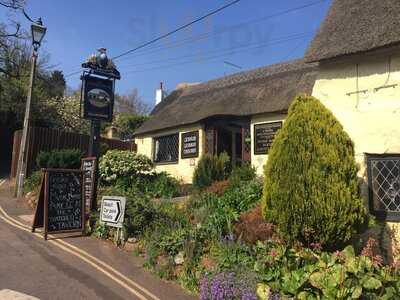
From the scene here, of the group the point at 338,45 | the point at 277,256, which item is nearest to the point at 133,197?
the point at 277,256

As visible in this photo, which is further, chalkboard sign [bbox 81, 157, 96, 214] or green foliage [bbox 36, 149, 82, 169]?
green foliage [bbox 36, 149, 82, 169]

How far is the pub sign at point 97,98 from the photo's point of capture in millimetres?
10609

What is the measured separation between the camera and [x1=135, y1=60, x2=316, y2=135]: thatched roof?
46.4 ft

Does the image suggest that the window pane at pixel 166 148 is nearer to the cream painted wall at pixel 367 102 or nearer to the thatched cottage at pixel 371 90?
the thatched cottage at pixel 371 90

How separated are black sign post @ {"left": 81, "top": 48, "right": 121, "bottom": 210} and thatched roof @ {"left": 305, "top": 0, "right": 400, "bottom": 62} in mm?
5306

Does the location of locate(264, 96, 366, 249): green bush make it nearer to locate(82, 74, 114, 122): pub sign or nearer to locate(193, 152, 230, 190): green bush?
locate(82, 74, 114, 122): pub sign

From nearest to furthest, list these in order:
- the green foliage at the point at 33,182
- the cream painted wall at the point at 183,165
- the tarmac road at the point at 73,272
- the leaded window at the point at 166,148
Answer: the tarmac road at the point at 73,272
the green foliage at the point at 33,182
the cream painted wall at the point at 183,165
the leaded window at the point at 166,148

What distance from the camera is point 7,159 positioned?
26.1 meters

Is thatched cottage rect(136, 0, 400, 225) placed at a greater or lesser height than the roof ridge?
lesser

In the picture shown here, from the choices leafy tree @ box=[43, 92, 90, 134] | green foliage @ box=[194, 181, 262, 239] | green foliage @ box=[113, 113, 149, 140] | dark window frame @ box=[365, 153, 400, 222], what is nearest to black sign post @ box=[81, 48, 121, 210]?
green foliage @ box=[194, 181, 262, 239]

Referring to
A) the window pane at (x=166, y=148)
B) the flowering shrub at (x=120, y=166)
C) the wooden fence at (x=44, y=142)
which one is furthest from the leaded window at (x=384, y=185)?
the wooden fence at (x=44, y=142)

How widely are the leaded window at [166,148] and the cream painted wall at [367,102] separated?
35.0 feet

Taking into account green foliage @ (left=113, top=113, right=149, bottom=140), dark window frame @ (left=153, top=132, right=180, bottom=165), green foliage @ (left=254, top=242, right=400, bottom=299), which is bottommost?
green foliage @ (left=254, top=242, right=400, bottom=299)

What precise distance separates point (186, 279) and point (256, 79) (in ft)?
38.2
